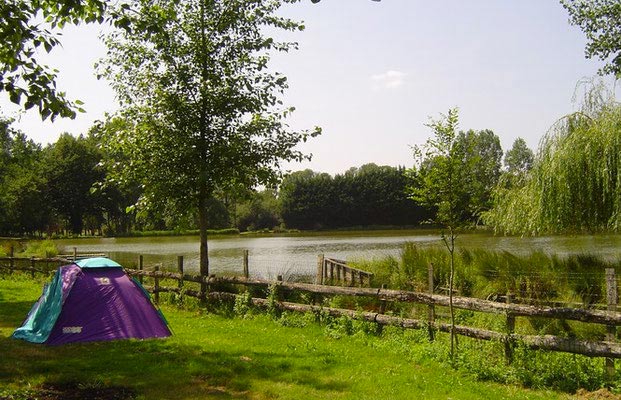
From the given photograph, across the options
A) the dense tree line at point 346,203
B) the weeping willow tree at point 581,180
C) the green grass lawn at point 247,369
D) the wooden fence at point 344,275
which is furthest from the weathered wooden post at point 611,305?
the dense tree line at point 346,203

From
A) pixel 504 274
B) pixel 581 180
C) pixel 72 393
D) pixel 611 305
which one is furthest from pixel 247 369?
pixel 581 180

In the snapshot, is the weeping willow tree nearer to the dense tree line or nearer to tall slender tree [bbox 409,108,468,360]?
tall slender tree [bbox 409,108,468,360]

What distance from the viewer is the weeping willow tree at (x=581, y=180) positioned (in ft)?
46.2

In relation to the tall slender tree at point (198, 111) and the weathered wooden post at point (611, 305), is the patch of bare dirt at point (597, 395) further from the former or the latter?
the tall slender tree at point (198, 111)

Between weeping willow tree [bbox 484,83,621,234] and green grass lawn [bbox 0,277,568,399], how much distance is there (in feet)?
24.6

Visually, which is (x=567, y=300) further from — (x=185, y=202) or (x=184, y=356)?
(x=185, y=202)

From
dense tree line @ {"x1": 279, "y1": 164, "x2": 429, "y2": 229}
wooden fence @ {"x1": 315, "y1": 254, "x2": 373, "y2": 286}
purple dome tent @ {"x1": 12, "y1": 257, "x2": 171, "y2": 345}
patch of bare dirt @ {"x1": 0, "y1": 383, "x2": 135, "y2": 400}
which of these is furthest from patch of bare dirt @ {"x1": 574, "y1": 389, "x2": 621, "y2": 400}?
dense tree line @ {"x1": 279, "y1": 164, "x2": 429, "y2": 229}

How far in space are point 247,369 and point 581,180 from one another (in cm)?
1111

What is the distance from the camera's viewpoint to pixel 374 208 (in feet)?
288

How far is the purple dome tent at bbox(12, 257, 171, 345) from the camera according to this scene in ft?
30.9

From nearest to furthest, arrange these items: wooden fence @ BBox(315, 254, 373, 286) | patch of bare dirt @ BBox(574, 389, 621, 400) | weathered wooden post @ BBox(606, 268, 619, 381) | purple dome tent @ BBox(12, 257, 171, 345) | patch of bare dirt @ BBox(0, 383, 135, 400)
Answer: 1. patch of bare dirt @ BBox(0, 383, 135, 400)
2. patch of bare dirt @ BBox(574, 389, 621, 400)
3. weathered wooden post @ BBox(606, 268, 619, 381)
4. purple dome tent @ BBox(12, 257, 171, 345)
5. wooden fence @ BBox(315, 254, 373, 286)

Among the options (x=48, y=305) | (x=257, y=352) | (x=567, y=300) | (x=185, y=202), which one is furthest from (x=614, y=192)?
(x=48, y=305)

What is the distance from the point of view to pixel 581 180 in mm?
14492

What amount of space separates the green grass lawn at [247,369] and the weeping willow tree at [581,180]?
24.6 ft
